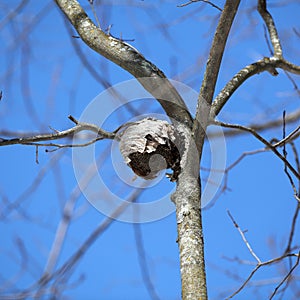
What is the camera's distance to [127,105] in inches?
73.0

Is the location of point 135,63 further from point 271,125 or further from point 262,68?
point 271,125

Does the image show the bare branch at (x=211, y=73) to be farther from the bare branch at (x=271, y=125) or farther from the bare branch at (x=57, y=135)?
the bare branch at (x=271, y=125)

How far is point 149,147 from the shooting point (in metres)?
1.57

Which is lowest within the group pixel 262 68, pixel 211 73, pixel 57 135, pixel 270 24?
pixel 57 135

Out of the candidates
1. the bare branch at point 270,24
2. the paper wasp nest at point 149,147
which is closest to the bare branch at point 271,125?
the bare branch at point 270,24

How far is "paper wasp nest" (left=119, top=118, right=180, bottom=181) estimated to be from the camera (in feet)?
4.95

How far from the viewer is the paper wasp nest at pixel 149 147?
151 cm

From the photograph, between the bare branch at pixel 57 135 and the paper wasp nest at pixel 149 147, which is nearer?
the bare branch at pixel 57 135

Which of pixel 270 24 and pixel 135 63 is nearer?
pixel 135 63

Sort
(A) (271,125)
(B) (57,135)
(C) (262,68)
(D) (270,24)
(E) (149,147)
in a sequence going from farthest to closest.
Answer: (A) (271,125), (D) (270,24), (C) (262,68), (E) (149,147), (B) (57,135)

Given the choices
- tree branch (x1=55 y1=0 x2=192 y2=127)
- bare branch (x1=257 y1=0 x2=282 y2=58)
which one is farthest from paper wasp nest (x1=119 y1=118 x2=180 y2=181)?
bare branch (x1=257 y1=0 x2=282 y2=58)

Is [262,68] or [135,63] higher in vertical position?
[262,68]

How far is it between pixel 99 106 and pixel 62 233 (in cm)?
113

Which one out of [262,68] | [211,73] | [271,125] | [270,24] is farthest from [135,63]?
[271,125]
